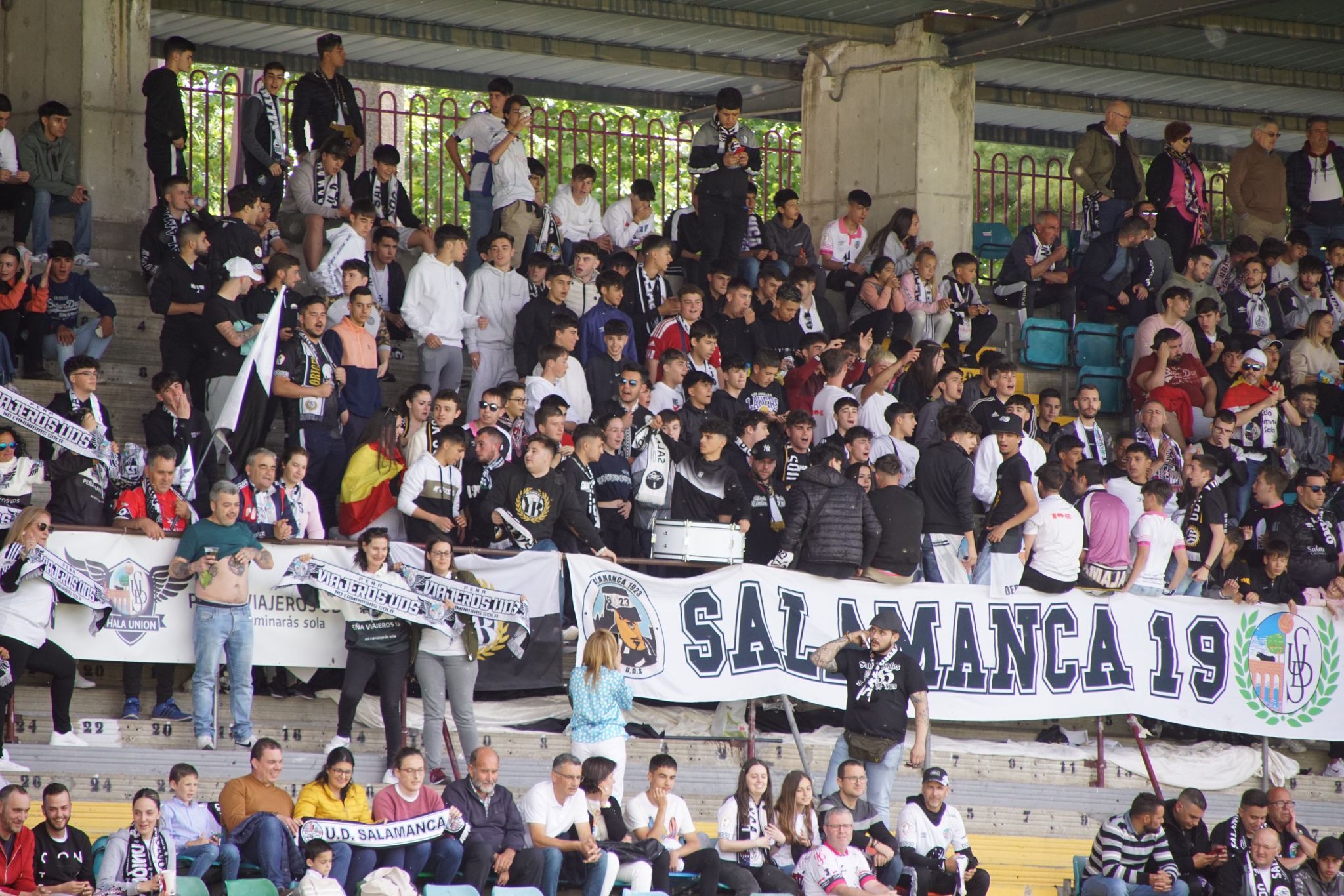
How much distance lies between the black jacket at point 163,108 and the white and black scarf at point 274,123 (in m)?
0.74

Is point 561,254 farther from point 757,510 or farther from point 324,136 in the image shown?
point 757,510

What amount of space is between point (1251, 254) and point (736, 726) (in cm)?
847

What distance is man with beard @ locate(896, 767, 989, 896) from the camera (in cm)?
1132

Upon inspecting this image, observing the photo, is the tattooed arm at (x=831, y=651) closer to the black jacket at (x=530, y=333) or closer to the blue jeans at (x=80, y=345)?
the black jacket at (x=530, y=333)

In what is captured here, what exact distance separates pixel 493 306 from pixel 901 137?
586cm

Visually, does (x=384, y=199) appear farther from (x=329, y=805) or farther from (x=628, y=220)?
(x=329, y=805)

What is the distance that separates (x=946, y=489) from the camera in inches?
543

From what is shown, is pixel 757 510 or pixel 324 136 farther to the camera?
pixel 324 136

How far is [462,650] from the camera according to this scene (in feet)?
38.5

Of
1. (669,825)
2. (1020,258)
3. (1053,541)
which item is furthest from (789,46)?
(669,825)

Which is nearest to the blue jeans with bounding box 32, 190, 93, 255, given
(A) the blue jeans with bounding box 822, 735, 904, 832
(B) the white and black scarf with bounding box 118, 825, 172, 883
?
(B) the white and black scarf with bounding box 118, 825, 172, 883

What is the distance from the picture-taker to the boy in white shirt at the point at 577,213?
16781 millimetres

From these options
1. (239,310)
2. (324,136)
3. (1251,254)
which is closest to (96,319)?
(239,310)

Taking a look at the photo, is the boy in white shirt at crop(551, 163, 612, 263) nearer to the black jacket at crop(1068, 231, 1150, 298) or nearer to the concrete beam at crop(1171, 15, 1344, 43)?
the black jacket at crop(1068, 231, 1150, 298)
